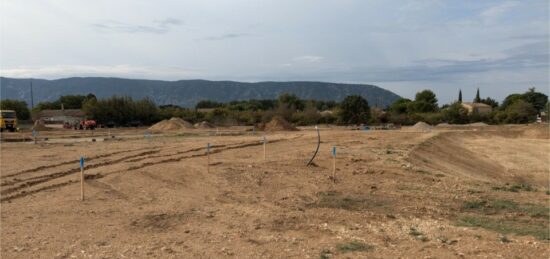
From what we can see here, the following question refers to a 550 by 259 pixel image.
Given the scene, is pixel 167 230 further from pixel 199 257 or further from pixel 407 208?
pixel 407 208

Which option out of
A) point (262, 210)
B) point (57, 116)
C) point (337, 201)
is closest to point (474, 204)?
point (337, 201)

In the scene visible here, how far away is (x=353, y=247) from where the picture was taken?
7.42 meters

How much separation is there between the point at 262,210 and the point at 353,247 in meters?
3.10

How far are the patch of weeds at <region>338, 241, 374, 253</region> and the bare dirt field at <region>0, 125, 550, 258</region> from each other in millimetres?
49

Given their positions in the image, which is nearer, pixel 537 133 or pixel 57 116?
pixel 537 133

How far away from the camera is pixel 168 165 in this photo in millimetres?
15977

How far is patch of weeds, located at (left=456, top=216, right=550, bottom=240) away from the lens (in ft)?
28.5

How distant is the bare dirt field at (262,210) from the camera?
7359 mm

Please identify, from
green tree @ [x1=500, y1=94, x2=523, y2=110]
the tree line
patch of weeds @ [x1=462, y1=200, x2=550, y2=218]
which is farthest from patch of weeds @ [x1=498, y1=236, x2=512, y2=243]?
green tree @ [x1=500, y1=94, x2=523, y2=110]

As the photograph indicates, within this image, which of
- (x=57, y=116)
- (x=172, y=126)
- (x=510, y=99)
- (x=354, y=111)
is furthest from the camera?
(x=510, y=99)

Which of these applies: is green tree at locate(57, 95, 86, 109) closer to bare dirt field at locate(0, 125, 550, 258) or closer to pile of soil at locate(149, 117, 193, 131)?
pile of soil at locate(149, 117, 193, 131)

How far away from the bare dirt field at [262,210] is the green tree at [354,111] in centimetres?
4646

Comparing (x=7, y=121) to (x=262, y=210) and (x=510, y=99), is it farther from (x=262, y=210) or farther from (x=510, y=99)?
(x=510, y=99)

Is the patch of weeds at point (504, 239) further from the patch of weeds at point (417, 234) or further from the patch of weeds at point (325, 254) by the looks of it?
the patch of weeds at point (325, 254)
